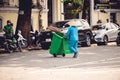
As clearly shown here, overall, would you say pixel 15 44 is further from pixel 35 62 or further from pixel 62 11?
pixel 62 11

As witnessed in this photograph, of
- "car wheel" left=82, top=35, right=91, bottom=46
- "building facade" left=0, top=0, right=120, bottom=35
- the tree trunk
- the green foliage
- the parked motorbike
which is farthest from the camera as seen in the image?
the green foliage

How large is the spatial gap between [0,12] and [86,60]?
1479 centimetres

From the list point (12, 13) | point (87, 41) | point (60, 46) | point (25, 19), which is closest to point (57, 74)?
point (60, 46)

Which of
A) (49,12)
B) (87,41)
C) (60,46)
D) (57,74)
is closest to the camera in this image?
(57,74)

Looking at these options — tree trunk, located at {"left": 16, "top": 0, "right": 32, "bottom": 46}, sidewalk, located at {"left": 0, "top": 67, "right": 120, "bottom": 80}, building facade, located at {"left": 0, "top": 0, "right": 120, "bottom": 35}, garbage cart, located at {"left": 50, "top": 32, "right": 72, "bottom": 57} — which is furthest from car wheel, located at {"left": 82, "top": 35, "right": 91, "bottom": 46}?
sidewalk, located at {"left": 0, "top": 67, "right": 120, "bottom": 80}

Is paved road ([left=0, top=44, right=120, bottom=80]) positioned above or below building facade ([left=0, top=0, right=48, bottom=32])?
below

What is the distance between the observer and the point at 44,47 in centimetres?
2720

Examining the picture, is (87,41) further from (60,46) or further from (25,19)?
(60,46)

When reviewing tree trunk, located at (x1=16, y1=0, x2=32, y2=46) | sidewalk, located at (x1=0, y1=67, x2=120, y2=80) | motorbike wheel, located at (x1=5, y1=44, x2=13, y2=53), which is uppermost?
tree trunk, located at (x1=16, y1=0, x2=32, y2=46)

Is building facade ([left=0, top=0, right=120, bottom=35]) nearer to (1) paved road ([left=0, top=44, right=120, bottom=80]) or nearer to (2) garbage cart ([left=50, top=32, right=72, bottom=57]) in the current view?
(2) garbage cart ([left=50, top=32, right=72, bottom=57])

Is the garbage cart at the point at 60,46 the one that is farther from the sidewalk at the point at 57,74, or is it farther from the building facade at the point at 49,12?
the building facade at the point at 49,12

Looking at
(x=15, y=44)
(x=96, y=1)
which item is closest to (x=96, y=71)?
(x=15, y=44)

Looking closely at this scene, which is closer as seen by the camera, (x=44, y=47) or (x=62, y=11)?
(x=44, y=47)

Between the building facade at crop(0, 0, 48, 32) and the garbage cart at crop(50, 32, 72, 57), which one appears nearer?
the garbage cart at crop(50, 32, 72, 57)
